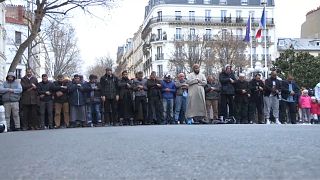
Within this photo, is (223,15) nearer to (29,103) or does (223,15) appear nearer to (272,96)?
(272,96)

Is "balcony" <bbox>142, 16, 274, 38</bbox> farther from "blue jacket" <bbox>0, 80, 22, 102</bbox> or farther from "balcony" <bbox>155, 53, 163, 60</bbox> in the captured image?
"blue jacket" <bbox>0, 80, 22, 102</bbox>

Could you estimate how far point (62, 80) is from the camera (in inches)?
693

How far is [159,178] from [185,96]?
13749mm

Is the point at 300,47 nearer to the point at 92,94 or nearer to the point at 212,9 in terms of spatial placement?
the point at 212,9

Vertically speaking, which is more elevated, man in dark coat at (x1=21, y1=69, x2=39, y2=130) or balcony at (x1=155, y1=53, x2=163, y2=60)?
balcony at (x1=155, y1=53, x2=163, y2=60)

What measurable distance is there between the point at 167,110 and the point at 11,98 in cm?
509

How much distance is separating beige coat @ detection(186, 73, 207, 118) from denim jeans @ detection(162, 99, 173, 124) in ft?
4.39

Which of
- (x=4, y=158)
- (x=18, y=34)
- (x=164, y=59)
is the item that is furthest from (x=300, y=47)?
(x=4, y=158)

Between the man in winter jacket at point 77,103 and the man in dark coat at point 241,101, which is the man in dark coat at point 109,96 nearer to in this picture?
the man in winter jacket at point 77,103

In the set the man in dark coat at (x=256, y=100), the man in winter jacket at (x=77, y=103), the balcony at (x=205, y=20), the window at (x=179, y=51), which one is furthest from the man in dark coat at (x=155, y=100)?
the balcony at (x=205, y=20)

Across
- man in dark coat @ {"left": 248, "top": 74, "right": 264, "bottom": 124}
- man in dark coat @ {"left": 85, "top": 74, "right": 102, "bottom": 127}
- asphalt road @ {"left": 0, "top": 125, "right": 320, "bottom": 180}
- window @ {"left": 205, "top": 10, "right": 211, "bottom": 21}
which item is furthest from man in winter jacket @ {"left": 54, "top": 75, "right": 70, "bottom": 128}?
window @ {"left": 205, "top": 10, "right": 211, "bottom": 21}

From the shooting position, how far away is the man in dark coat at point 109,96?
17.7m

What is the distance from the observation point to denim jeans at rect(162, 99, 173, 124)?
715 inches

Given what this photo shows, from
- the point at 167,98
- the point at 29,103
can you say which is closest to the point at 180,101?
the point at 167,98
